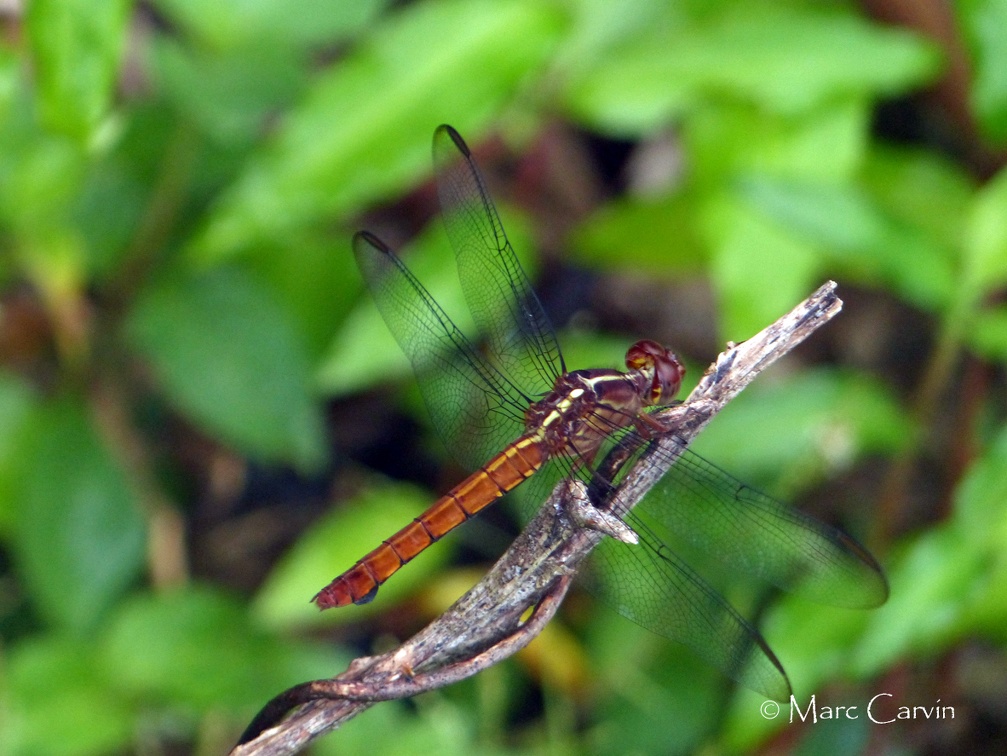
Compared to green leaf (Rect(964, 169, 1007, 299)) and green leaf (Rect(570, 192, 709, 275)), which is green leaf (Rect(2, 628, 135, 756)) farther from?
green leaf (Rect(964, 169, 1007, 299))

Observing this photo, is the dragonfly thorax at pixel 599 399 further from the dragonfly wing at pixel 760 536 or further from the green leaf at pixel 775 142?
the green leaf at pixel 775 142

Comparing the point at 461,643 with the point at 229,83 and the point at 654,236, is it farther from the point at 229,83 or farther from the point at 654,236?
the point at 654,236

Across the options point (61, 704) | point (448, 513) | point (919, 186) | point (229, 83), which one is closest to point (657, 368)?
point (448, 513)

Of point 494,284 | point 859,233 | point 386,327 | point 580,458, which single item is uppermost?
point 386,327

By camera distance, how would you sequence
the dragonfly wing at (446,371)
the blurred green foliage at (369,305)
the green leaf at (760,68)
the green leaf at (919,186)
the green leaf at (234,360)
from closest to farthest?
the dragonfly wing at (446,371), the blurred green foliage at (369,305), the green leaf at (234,360), the green leaf at (760,68), the green leaf at (919,186)

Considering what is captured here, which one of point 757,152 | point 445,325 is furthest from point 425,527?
point 757,152

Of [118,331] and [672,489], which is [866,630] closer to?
[672,489]

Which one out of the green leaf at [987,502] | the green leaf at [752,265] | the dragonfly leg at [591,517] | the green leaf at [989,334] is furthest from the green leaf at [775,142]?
the dragonfly leg at [591,517]
